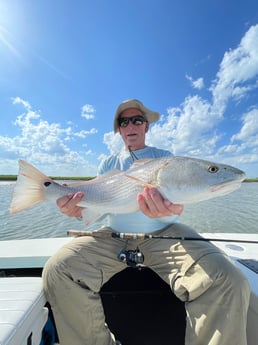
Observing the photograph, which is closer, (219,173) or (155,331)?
(219,173)

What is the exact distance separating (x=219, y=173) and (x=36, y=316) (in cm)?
150

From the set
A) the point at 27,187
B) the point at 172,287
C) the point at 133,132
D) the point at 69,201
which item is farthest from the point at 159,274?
the point at 133,132

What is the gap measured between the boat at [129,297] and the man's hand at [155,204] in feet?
2.48

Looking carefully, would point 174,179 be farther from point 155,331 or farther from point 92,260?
point 155,331

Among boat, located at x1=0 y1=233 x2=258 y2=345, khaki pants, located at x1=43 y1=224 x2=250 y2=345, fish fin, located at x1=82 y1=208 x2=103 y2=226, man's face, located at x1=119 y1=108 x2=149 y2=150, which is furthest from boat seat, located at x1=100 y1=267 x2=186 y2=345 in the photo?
man's face, located at x1=119 y1=108 x2=149 y2=150

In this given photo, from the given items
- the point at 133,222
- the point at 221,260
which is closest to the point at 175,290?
the point at 221,260

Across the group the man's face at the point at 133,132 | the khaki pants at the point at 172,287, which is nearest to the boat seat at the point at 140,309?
the khaki pants at the point at 172,287

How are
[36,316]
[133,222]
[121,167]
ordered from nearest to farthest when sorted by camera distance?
[36,316] → [133,222] → [121,167]

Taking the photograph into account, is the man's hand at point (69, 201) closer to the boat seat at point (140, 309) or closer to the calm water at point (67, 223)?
the boat seat at point (140, 309)

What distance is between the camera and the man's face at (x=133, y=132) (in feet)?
10.1

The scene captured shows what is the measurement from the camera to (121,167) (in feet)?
9.89

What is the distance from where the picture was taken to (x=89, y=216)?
93.1 inches

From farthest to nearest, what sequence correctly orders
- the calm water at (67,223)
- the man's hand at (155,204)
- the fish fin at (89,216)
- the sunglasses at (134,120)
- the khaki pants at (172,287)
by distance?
the calm water at (67,223), the sunglasses at (134,120), the fish fin at (89,216), the man's hand at (155,204), the khaki pants at (172,287)

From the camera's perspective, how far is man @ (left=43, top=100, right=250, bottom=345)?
1.74m
